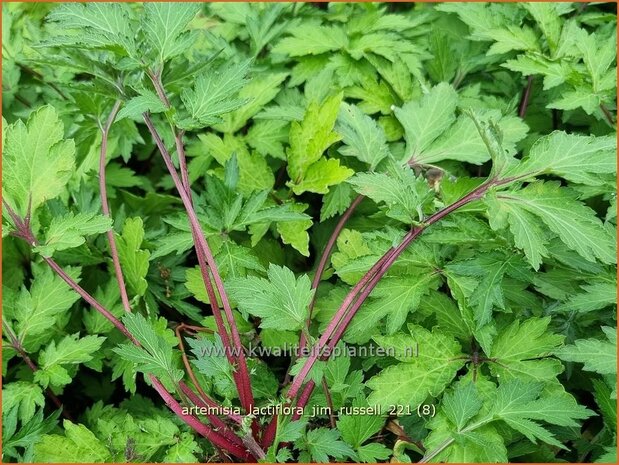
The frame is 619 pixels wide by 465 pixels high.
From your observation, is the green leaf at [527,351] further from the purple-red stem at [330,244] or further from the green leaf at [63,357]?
the green leaf at [63,357]

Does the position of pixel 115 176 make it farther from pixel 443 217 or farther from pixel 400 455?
pixel 400 455

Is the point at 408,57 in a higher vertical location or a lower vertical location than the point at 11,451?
higher

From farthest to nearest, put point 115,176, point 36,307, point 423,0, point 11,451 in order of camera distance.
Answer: point 423,0 < point 115,176 < point 36,307 < point 11,451

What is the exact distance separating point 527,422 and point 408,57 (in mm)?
1234

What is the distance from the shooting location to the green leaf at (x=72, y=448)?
1485 mm

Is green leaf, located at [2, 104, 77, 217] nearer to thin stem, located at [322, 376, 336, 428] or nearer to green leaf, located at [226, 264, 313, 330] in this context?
green leaf, located at [226, 264, 313, 330]

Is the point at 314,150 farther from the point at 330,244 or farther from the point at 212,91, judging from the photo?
the point at 212,91

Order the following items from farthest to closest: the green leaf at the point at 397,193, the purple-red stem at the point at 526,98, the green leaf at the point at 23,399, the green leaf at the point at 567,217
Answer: the purple-red stem at the point at 526,98, the green leaf at the point at 23,399, the green leaf at the point at 397,193, the green leaf at the point at 567,217

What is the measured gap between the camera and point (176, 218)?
67.4 inches

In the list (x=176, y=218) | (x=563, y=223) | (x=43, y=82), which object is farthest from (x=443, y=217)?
(x=43, y=82)

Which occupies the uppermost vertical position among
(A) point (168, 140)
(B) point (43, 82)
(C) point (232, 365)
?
(B) point (43, 82)

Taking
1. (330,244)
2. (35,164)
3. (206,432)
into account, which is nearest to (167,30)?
(35,164)

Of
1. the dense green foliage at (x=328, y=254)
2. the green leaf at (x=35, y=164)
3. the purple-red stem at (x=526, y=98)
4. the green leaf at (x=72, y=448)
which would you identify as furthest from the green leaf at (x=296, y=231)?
the purple-red stem at (x=526, y=98)

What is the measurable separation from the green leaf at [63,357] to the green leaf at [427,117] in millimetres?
995
